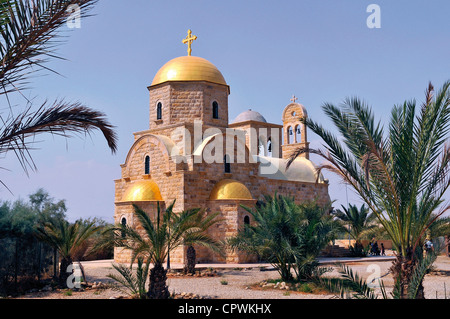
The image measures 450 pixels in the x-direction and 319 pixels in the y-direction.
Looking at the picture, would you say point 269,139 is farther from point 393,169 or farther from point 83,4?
point 83,4

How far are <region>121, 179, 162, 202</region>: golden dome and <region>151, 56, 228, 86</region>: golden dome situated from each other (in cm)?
505

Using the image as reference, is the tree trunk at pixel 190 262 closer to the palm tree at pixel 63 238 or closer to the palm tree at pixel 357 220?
the palm tree at pixel 63 238

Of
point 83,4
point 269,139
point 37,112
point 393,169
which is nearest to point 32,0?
point 83,4

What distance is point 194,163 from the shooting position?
20109 millimetres

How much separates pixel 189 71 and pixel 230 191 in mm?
6250

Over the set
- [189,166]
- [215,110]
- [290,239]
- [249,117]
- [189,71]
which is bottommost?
[290,239]

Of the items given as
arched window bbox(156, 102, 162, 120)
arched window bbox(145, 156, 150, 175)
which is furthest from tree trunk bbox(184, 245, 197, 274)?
arched window bbox(156, 102, 162, 120)

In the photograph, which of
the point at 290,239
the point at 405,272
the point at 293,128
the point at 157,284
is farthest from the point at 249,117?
the point at 405,272

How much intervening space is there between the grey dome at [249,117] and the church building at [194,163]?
5748 mm

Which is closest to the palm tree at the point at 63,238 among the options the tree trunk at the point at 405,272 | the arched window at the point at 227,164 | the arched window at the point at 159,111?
the arched window at the point at 227,164

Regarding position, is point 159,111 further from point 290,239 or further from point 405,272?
point 405,272

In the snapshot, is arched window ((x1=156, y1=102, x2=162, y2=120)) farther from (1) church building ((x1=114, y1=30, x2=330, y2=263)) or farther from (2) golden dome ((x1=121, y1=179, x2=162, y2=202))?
(2) golden dome ((x1=121, y1=179, x2=162, y2=202))

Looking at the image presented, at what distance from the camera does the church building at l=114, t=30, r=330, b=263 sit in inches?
782

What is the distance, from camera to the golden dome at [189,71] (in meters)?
22.2
